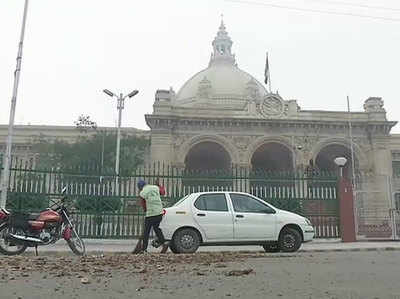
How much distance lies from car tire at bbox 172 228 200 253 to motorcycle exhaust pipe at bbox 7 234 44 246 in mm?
2646

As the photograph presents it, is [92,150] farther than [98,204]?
Yes

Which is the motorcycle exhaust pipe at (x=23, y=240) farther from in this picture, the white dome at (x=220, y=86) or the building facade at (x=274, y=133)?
the white dome at (x=220, y=86)

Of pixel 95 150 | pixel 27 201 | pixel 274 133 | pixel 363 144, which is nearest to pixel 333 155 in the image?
pixel 363 144

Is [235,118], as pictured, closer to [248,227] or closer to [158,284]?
[248,227]

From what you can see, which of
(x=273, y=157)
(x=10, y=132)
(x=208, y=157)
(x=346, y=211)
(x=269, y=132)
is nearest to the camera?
(x=346, y=211)

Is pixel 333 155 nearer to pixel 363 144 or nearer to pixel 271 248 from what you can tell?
pixel 363 144

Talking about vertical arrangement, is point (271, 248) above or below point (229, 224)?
below

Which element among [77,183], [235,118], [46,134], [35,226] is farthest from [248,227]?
[46,134]

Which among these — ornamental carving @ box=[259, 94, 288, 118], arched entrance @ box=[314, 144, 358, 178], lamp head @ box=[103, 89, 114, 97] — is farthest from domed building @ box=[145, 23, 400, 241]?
lamp head @ box=[103, 89, 114, 97]

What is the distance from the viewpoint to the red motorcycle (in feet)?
25.9

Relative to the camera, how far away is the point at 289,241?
8906 millimetres

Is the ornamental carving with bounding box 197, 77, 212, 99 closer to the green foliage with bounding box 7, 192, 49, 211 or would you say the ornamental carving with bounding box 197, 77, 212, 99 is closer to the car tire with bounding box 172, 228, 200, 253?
the green foliage with bounding box 7, 192, 49, 211

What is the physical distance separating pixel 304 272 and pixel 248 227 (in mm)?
3396

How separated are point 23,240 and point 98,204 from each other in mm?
4141
